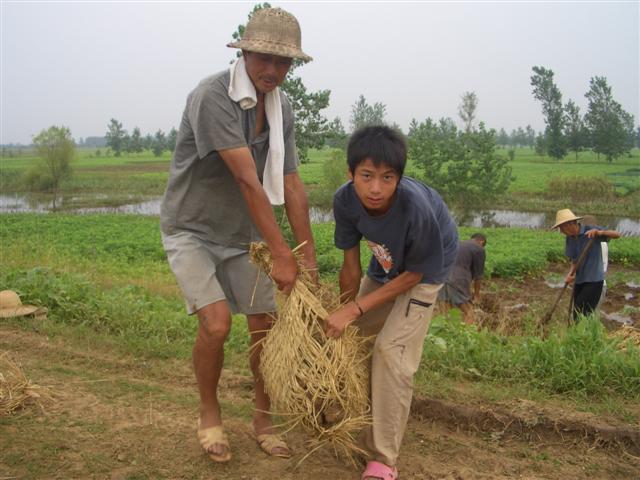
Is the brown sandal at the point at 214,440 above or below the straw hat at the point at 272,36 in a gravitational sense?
below

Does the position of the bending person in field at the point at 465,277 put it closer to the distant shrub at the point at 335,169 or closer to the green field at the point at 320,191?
the green field at the point at 320,191

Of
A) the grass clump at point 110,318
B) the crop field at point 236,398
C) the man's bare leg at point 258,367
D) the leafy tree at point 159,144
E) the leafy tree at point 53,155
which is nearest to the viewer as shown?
the crop field at point 236,398

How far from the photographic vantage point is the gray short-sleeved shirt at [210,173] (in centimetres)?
280

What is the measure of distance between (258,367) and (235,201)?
0.88 m

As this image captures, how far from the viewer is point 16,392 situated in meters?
3.52

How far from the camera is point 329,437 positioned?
9.07 ft

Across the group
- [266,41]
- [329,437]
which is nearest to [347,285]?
[329,437]

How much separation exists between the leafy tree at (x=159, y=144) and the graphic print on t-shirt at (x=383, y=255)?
79240 mm

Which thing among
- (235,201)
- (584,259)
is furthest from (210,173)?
(584,259)

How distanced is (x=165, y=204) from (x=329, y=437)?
1.41 metres

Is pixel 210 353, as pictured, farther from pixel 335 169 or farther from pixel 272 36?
pixel 335 169

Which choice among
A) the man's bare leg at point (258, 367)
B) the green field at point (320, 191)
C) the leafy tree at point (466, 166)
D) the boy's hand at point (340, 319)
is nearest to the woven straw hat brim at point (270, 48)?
the boy's hand at point (340, 319)

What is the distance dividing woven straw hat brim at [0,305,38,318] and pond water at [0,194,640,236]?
64.0 ft

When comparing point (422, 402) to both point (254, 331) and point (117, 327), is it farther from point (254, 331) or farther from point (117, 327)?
point (117, 327)
